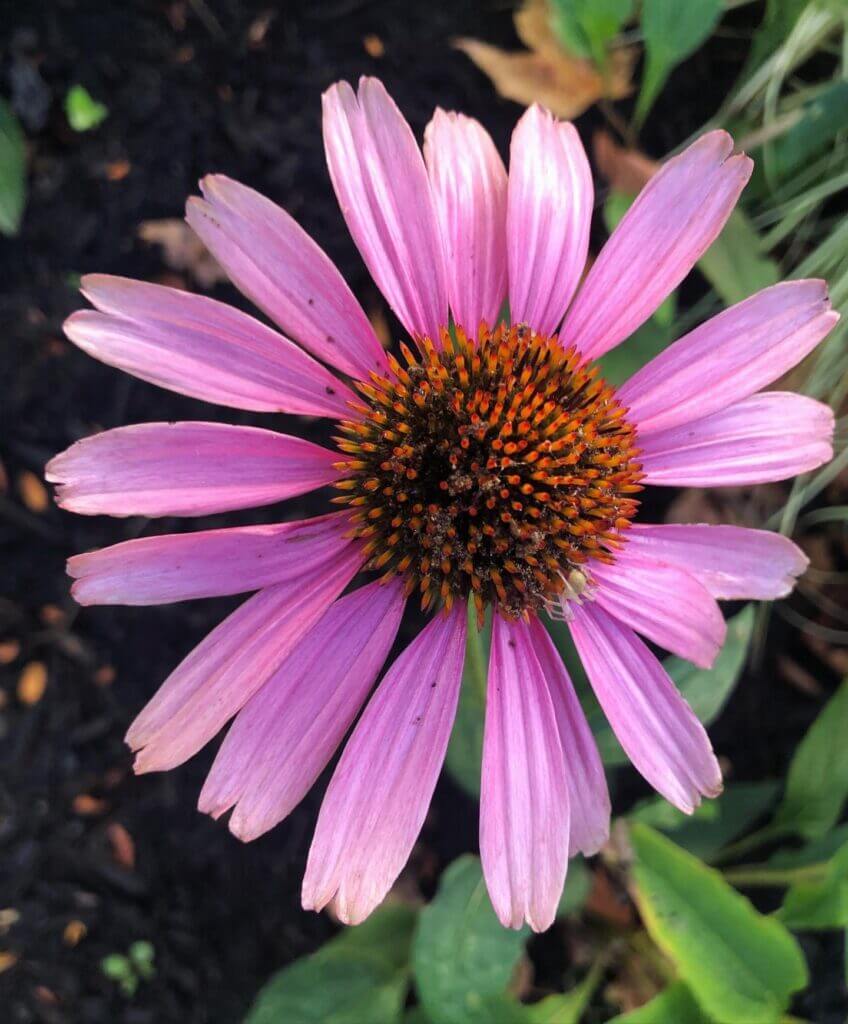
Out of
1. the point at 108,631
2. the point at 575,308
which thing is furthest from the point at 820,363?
the point at 108,631

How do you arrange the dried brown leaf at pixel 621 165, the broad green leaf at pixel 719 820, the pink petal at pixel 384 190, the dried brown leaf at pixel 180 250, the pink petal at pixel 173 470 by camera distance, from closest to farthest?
the pink petal at pixel 173 470 < the pink petal at pixel 384 190 < the broad green leaf at pixel 719 820 < the dried brown leaf at pixel 621 165 < the dried brown leaf at pixel 180 250

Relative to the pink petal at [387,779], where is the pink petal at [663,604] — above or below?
above

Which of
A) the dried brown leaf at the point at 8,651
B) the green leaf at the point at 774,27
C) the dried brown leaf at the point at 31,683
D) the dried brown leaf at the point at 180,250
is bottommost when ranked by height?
the dried brown leaf at the point at 31,683

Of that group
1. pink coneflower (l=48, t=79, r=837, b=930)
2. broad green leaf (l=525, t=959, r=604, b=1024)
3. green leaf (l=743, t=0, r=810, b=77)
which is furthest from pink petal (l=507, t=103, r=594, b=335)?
broad green leaf (l=525, t=959, r=604, b=1024)

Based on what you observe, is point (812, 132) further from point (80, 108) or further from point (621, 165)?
point (80, 108)

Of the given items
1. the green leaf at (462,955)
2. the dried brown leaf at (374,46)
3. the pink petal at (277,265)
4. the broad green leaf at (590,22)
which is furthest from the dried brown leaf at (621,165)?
the green leaf at (462,955)

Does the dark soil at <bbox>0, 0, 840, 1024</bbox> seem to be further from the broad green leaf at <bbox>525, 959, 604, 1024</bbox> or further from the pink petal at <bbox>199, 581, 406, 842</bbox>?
the pink petal at <bbox>199, 581, 406, 842</bbox>

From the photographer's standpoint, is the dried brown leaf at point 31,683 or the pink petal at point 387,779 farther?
the dried brown leaf at point 31,683

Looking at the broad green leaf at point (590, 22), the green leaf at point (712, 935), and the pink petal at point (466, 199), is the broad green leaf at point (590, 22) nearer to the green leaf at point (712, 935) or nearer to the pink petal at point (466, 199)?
the pink petal at point (466, 199)
